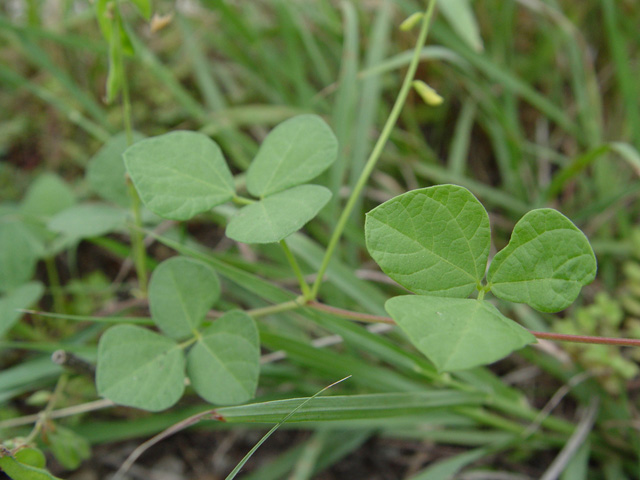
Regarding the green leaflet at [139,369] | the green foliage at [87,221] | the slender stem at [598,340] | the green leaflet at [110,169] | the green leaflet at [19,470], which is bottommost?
the green leaflet at [19,470]

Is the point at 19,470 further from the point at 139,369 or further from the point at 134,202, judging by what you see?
the point at 134,202

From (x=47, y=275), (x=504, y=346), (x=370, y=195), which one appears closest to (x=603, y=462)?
(x=370, y=195)

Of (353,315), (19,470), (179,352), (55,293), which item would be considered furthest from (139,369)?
→ (55,293)

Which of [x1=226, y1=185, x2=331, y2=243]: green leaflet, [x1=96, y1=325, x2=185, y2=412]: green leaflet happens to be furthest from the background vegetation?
[x1=226, y1=185, x2=331, y2=243]: green leaflet

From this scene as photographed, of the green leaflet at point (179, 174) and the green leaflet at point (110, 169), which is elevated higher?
the green leaflet at point (179, 174)

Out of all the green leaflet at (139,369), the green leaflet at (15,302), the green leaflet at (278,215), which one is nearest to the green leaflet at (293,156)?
the green leaflet at (278,215)

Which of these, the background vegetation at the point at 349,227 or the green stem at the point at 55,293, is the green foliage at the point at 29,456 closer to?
the background vegetation at the point at 349,227
